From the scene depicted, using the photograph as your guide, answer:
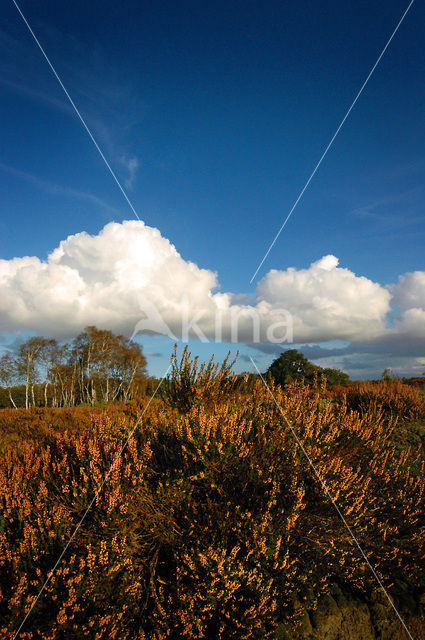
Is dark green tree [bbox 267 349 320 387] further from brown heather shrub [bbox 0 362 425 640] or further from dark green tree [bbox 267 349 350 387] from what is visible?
brown heather shrub [bbox 0 362 425 640]

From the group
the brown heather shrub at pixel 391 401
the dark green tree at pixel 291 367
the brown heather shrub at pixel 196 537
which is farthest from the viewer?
the dark green tree at pixel 291 367

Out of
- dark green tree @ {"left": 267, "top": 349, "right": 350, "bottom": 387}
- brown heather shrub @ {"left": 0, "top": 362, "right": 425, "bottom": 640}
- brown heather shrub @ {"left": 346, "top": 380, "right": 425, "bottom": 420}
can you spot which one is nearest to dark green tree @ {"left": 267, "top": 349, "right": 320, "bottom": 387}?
dark green tree @ {"left": 267, "top": 349, "right": 350, "bottom": 387}

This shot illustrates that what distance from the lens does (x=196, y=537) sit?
3.54 metres

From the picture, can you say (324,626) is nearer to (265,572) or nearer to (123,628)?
(265,572)

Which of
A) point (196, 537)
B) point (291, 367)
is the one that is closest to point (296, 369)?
point (291, 367)

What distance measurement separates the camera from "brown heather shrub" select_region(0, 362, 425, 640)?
303 cm

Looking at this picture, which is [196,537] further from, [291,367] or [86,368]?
[86,368]

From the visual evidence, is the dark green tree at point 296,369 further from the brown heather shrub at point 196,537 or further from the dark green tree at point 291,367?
the brown heather shrub at point 196,537

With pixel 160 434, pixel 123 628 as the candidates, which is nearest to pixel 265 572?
pixel 123 628

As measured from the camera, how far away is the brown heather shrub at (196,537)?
3033 millimetres

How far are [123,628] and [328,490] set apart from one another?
2421mm

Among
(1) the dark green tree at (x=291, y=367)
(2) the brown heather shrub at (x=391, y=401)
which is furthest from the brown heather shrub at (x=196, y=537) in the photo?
(1) the dark green tree at (x=291, y=367)

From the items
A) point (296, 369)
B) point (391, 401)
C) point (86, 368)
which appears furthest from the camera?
point (86, 368)

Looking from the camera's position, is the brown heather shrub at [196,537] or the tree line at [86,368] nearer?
the brown heather shrub at [196,537]
